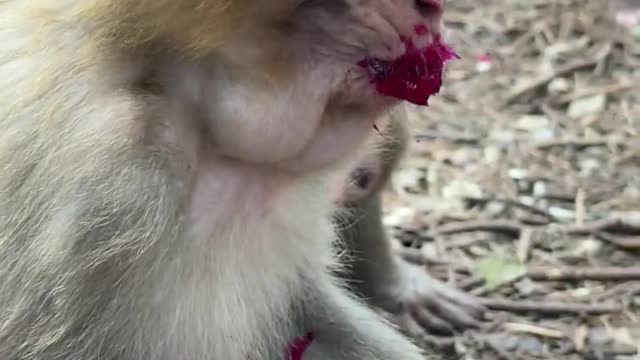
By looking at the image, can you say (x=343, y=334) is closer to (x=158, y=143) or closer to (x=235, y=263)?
(x=235, y=263)

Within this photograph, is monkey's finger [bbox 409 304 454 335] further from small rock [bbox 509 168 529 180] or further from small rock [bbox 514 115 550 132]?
small rock [bbox 514 115 550 132]

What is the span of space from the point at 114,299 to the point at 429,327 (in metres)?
1.15

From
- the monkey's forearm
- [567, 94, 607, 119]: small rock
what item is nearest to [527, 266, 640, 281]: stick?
the monkey's forearm

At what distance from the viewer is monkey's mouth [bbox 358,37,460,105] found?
1.54 metres

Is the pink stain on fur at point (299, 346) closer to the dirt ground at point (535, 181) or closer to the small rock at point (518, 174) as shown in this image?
the dirt ground at point (535, 181)

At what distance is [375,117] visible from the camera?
5.36ft

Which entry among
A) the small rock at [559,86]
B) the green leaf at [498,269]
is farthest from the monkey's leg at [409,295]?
the small rock at [559,86]

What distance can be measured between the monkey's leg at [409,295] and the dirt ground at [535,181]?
1.6 inches

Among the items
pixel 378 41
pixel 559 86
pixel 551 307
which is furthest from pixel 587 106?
pixel 378 41

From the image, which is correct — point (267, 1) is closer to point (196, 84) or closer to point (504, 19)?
point (196, 84)

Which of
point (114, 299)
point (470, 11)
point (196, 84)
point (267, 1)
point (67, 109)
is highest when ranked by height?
point (470, 11)

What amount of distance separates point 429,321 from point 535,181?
2.18 feet

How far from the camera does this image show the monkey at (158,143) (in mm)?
1528

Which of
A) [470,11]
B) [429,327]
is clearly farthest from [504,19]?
[429,327]
